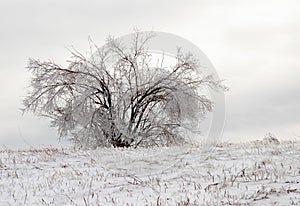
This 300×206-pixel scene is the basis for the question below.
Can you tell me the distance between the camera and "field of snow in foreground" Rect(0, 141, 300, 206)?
8.20 m

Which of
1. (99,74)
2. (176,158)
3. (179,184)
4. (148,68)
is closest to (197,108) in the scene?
(148,68)

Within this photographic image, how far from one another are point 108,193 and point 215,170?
265 cm

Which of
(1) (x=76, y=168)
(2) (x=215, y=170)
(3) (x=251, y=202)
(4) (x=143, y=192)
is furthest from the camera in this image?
(1) (x=76, y=168)

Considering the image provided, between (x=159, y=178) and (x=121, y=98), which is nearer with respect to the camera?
(x=159, y=178)

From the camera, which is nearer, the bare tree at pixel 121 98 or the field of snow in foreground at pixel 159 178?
the field of snow in foreground at pixel 159 178

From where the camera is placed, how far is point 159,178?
9.95 meters

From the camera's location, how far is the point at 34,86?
31.3m

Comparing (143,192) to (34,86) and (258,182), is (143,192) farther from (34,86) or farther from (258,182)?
(34,86)

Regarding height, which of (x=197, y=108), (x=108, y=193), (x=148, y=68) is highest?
(x=148, y=68)

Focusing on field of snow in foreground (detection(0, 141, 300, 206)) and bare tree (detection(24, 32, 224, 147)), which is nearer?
field of snow in foreground (detection(0, 141, 300, 206))

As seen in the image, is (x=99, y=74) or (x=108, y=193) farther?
(x=99, y=74)

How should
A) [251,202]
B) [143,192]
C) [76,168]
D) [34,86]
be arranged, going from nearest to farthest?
1. [251,202]
2. [143,192]
3. [76,168]
4. [34,86]

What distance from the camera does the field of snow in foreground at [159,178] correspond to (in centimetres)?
820

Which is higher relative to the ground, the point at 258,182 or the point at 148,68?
the point at 148,68
